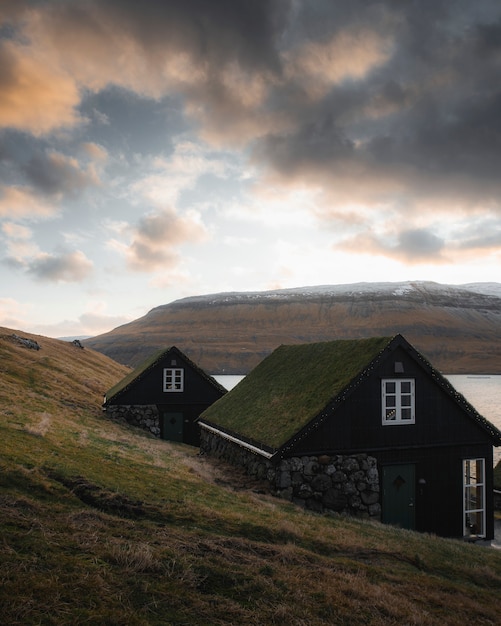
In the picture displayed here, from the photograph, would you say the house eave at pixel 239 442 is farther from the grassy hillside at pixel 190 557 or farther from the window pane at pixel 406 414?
the window pane at pixel 406 414

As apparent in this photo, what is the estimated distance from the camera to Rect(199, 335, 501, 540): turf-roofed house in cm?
1898

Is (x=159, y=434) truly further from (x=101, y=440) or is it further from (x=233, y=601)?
(x=233, y=601)

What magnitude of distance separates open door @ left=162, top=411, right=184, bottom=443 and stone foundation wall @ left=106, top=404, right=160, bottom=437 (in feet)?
1.69

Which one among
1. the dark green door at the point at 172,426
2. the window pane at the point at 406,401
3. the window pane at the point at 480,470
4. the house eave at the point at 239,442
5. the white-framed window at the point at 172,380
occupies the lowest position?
the dark green door at the point at 172,426

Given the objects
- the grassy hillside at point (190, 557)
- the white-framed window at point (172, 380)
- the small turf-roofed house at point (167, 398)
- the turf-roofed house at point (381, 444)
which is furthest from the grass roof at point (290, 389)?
the white-framed window at point (172, 380)

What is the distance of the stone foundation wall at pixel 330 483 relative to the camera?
18.8 metres

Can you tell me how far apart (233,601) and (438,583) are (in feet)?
19.6

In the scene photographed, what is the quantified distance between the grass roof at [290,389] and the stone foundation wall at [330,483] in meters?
1.29

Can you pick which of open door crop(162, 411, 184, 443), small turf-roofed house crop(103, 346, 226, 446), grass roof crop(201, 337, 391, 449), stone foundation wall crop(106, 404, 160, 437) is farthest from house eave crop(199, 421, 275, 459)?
stone foundation wall crop(106, 404, 160, 437)

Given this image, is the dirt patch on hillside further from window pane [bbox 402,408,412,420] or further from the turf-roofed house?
window pane [bbox 402,408,412,420]

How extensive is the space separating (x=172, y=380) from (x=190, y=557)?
28.8 meters

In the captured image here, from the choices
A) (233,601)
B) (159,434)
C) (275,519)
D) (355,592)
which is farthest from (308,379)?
(159,434)

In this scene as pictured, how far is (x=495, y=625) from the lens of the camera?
9484 millimetres

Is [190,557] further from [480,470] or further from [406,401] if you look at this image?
[480,470]
